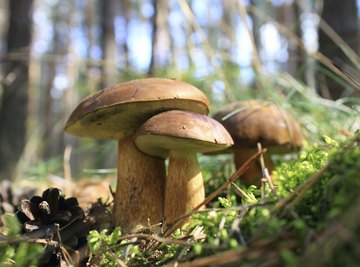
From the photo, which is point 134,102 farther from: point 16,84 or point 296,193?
point 16,84

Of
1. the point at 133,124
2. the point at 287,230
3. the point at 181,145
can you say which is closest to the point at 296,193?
the point at 287,230

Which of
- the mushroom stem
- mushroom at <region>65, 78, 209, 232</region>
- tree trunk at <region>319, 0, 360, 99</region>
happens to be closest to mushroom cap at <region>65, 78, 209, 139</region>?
mushroom at <region>65, 78, 209, 232</region>

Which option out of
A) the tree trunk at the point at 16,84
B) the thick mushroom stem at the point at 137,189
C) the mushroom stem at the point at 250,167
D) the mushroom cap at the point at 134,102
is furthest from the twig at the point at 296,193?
the tree trunk at the point at 16,84

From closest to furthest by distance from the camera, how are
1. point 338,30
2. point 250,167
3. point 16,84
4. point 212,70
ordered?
point 250,167
point 212,70
point 338,30
point 16,84

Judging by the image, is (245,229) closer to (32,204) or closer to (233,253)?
(233,253)

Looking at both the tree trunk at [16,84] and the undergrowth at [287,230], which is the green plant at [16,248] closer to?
the undergrowth at [287,230]

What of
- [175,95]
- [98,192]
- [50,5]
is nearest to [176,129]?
[175,95]

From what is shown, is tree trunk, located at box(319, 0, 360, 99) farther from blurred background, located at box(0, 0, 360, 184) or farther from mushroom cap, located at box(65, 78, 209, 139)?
mushroom cap, located at box(65, 78, 209, 139)
